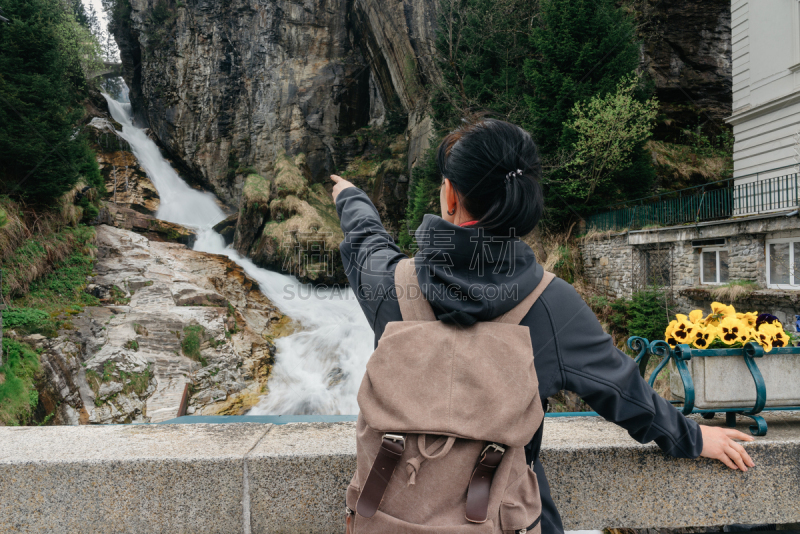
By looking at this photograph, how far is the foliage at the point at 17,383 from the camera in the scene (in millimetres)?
7000

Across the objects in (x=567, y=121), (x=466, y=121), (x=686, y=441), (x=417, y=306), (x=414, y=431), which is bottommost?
(x=686, y=441)

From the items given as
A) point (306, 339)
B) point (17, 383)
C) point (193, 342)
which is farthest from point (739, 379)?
point (306, 339)

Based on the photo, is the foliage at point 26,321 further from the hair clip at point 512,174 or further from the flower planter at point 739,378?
the flower planter at point 739,378

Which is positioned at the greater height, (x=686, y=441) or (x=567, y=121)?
(x=567, y=121)

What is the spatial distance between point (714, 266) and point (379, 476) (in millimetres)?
12361

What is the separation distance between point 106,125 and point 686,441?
86.8 feet

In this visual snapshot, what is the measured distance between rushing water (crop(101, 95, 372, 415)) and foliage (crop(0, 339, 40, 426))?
152 inches

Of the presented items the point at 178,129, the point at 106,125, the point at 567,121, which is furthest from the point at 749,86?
the point at 106,125

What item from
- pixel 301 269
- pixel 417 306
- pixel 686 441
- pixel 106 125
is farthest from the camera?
pixel 106 125

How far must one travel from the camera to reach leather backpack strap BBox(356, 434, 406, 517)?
35.5 inches

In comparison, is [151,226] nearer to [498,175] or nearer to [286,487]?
[286,487]

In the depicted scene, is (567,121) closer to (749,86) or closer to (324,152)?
(749,86)

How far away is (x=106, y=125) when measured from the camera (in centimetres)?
2094

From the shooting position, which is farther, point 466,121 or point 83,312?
point 83,312
